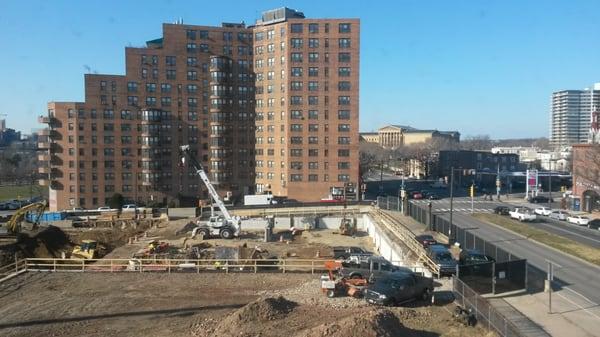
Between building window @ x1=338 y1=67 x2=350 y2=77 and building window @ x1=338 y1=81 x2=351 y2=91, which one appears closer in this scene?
building window @ x1=338 y1=67 x2=350 y2=77

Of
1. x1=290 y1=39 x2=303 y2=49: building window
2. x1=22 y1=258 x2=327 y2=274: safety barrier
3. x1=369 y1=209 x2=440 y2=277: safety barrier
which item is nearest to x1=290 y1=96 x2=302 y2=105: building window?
x1=290 y1=39 x2=303 y2=49: building window

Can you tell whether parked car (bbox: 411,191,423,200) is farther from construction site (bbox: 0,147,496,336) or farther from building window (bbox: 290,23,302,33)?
construction site (bbox: 0,147,496,336)

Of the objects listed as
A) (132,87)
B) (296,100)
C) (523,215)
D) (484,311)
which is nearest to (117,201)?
(132,87)

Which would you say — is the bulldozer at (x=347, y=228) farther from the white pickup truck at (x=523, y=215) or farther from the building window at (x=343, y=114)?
the building window at (x=343, y=114)

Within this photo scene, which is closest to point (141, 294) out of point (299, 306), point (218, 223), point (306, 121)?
point (299, 306)

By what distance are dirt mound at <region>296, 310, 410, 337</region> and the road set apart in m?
31.1

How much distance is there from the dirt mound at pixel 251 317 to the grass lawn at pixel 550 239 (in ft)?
80.1

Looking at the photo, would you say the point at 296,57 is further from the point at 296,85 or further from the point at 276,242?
the point at 276,242

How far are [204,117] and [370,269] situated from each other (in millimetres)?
67468

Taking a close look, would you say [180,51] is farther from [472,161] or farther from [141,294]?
[472,161]

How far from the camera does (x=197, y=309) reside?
25.1m

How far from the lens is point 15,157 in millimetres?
162500

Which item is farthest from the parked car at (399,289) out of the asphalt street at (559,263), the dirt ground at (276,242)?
the dirt ground at (276,242)

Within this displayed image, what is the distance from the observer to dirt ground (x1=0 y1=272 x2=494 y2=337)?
2069 cm
